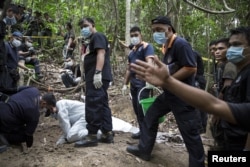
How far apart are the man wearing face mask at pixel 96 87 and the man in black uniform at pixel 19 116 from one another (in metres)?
0.73

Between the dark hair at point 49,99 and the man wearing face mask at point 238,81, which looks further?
the dark hair at point 49,99

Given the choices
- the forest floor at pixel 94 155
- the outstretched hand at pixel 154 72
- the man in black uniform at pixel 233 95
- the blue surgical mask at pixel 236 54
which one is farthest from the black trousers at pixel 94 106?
the outstretched hand at pixel 154 72

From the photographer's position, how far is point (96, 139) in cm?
454

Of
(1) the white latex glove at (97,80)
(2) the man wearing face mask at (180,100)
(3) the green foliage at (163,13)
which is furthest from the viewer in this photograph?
(3) the green foliage at (163,13)

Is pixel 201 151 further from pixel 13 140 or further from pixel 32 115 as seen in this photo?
pixel 13 140

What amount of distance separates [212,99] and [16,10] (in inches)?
185

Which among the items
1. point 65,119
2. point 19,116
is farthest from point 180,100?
point 19,116

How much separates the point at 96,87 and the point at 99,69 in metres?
0.26

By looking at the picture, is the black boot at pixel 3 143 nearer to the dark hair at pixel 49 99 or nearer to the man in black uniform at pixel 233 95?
the dark hair at pixel 49 99

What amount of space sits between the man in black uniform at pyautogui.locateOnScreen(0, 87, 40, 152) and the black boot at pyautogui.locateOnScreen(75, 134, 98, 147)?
71 cm

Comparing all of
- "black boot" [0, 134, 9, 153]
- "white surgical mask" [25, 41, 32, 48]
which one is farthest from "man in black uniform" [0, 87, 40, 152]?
"white surgical mask" [25, 41, 32, 48]

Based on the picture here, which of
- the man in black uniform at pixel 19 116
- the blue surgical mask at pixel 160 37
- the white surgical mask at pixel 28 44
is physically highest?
the blue surgical mask at pixel 160 37

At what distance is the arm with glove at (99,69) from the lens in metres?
4.42

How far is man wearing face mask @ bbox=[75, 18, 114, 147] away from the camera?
4.44 metres
